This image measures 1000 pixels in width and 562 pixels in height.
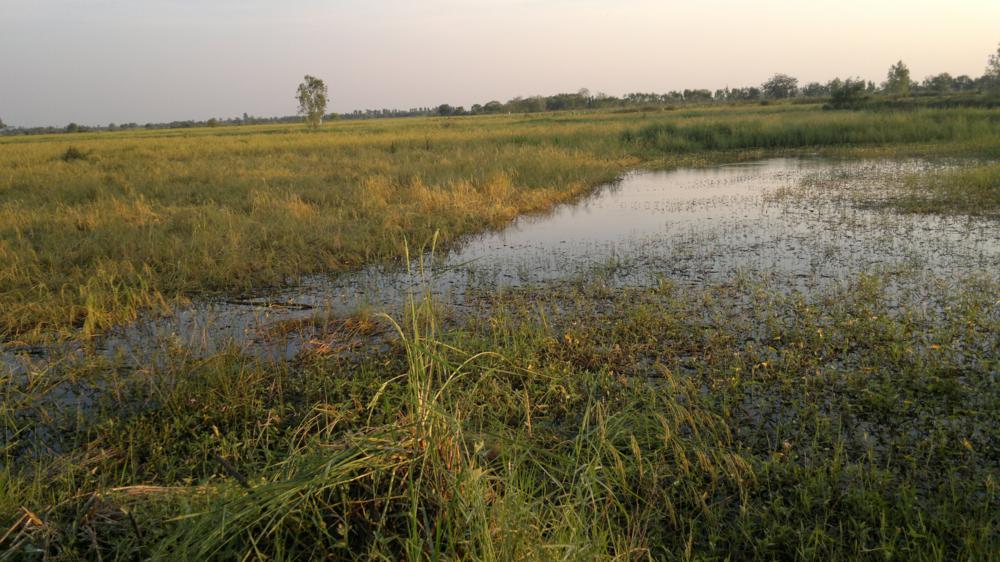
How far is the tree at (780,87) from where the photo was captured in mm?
66750

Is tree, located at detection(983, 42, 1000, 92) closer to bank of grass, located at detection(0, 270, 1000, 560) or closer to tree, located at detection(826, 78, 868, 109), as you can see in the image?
tree, located at detection(826, 78, 868, 109)

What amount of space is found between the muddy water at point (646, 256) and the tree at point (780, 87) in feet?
214

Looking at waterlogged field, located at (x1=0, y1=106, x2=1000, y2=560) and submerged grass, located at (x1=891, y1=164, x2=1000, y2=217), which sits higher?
submerged grass, located at (x1=891, y1=164, x2=1000, y2=217)

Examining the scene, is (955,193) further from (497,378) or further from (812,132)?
(812,132)

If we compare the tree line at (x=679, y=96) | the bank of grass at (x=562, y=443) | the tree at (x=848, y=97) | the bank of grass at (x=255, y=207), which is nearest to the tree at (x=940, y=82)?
the tree line at (x=679, y=96)

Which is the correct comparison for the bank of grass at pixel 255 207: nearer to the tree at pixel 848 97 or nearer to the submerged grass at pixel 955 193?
the submerged grass at pixel 955 193

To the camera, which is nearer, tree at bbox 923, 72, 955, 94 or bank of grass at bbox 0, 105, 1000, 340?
bank of grass at bbox 0, 105, 1000, 340

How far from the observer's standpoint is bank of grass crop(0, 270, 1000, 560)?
1711 millimetres

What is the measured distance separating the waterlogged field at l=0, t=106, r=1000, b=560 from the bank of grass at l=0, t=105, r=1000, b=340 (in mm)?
65

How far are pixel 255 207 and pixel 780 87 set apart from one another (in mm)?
72941

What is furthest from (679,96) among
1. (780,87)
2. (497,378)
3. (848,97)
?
(497,378)

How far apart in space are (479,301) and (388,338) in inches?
42.2

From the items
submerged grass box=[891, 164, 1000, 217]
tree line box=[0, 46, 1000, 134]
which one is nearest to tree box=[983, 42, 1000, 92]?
tree line box=[0, 46, 1000, 134]

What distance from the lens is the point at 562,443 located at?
8.34ft
